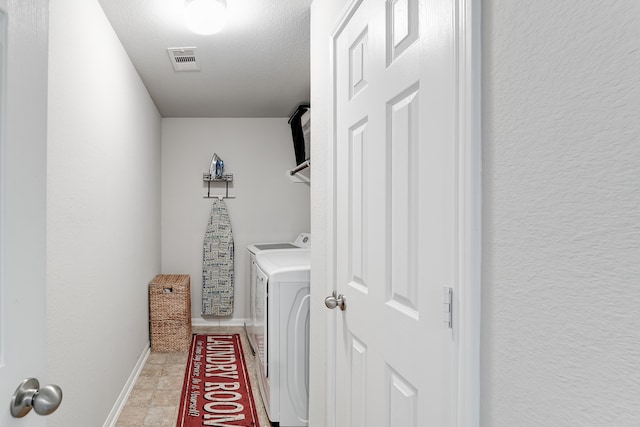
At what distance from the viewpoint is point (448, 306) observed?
85 centimetres

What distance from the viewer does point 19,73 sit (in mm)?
700

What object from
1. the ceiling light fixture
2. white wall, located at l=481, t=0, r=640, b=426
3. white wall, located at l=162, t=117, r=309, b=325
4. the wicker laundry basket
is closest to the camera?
white wall, located at l=481, t=0, r=640, b=426

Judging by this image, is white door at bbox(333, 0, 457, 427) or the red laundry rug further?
the red laundry rug

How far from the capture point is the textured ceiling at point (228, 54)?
2.29 m

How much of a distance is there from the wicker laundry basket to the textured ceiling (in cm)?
173

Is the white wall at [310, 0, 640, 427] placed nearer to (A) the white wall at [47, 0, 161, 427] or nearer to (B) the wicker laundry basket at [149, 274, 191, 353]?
(A) the white wall at [47, 0, 161, 427]

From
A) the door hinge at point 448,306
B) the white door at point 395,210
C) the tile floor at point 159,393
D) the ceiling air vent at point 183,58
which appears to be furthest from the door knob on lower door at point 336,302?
the ceiling air vent at point 183,58

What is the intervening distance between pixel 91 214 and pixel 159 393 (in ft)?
4.79

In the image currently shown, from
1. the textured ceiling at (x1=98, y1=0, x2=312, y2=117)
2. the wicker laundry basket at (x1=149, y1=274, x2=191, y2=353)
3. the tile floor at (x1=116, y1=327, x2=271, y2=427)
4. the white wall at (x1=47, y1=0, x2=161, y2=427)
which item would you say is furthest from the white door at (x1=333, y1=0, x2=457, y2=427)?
the wicker laundry basket at (x1=149, y1=274, x2=191, y2=353)

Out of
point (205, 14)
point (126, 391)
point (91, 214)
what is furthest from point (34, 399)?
point (126, 391)

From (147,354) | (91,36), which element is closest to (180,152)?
(147,354)

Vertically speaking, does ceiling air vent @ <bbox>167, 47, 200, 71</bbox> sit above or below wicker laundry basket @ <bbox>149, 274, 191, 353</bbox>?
above

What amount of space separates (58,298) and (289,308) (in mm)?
1172

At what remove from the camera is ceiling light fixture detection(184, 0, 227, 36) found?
2.07 meters
